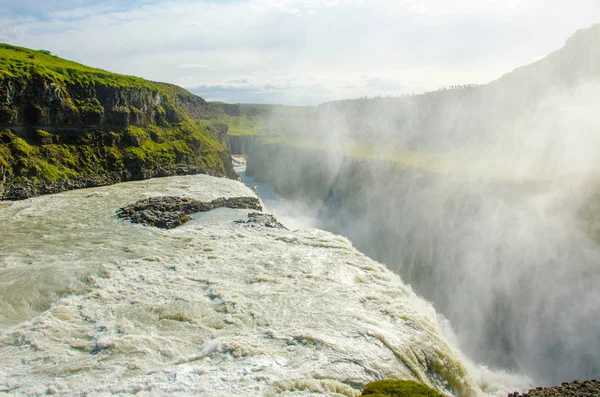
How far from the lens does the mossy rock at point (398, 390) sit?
10086mm

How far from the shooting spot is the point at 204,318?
1552 centimetres

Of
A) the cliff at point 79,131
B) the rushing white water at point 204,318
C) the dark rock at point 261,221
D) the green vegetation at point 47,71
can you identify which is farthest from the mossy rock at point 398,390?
the green vegetation at point 47,71

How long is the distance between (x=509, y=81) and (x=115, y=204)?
56.0 metres

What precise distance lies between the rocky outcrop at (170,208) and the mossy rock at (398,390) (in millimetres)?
19855

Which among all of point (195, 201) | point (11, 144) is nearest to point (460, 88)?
point (195, 201)

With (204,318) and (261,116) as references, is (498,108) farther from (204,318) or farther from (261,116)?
(261,116)

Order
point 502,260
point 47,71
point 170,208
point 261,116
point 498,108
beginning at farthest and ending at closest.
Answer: point 261,116, point 498,108, point 47,71, point 170,208, point 502,260

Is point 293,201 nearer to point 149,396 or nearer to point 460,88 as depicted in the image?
point 460,88

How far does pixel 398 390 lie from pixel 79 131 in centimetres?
3967

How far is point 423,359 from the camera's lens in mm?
14703

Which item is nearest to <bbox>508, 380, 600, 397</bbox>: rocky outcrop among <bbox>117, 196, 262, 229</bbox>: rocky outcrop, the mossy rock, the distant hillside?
the mossy rock

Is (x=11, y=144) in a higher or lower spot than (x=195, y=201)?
higher

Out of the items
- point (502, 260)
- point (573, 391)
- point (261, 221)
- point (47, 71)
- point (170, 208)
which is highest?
point (47, 71)

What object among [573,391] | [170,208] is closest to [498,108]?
[170,208]
